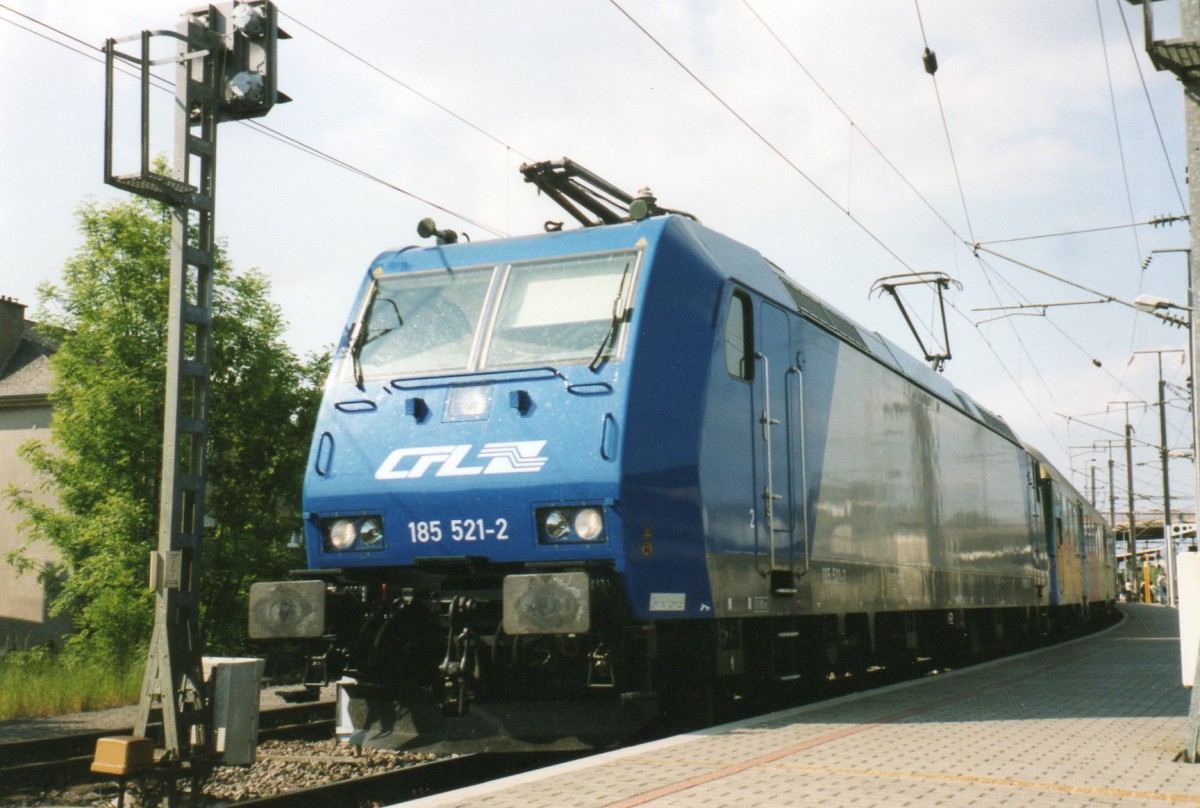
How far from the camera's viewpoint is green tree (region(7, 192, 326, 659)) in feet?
90.4

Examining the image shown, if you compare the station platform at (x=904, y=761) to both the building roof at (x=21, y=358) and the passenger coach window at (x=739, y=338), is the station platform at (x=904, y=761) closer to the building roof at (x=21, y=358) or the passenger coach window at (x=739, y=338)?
the passenger coach window at (x=739, y=338)

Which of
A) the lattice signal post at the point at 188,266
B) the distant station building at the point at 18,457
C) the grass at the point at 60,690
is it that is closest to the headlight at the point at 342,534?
the lattice signal post at the point at 188,266

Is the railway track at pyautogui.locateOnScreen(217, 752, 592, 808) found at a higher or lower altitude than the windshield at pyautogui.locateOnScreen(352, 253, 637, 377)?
lower

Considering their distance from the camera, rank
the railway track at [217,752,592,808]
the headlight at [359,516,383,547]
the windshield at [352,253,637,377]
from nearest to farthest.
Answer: the railway track at [217,752,592,808] < the headlight at [359,516,383,547] < the windshield at [352,253,637,377]

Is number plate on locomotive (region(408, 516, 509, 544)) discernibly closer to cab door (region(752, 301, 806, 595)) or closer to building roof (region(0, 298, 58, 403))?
cab door (region(752, 301, 806, 595))

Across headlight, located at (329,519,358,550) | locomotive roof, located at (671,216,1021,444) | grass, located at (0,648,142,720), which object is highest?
locomotive roof, located at (671,216,1021,444)

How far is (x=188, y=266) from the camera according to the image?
323 inches

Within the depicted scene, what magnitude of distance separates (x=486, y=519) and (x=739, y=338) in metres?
2.30

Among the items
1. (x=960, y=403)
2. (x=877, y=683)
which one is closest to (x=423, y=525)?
(x=877, y=683)

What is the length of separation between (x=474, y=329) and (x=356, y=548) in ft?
5.24

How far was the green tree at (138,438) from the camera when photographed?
2755 cm

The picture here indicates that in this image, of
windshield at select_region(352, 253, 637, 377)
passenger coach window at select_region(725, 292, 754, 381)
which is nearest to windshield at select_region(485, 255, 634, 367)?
windshield at select_region(352, 253, 637, 377)

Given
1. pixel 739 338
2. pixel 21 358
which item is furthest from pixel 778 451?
pixel 21 358

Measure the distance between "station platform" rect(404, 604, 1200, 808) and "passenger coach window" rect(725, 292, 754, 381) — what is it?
2322 millimetres
